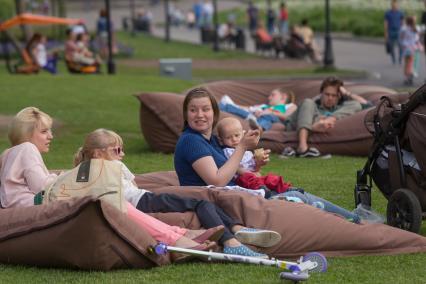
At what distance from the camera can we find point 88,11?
78625 millimetres

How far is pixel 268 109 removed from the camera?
1510cm

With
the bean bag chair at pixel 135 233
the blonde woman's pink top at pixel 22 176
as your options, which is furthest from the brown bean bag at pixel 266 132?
Result: the bean bag chair at pixel 135 233

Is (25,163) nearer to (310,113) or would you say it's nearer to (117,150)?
(117,150)

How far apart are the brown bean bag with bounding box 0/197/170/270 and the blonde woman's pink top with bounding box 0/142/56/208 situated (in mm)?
732

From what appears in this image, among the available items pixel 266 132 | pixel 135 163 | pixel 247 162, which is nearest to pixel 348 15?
pixel 266 132

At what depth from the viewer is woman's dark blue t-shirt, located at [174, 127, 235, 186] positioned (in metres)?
8.46

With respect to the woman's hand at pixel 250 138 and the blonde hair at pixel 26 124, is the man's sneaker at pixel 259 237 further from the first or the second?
the blonde hair at pixel 26 124

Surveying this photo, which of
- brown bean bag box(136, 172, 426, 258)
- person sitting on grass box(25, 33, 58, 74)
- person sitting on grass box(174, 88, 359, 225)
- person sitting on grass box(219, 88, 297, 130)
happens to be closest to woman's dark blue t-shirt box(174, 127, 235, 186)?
person sitting on grass box(174, 88, 359, 225)

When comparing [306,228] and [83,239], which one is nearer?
[83,239]

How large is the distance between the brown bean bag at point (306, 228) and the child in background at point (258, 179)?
22.7 inches

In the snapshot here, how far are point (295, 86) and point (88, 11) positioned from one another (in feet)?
207

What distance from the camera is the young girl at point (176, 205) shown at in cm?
764

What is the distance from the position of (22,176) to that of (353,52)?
3244 centimetres

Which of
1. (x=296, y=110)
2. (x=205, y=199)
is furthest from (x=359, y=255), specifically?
(x=296, y=110)
